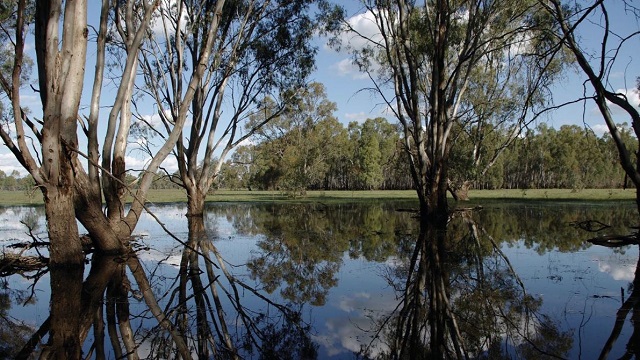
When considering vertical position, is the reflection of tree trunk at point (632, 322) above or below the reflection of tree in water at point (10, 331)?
above

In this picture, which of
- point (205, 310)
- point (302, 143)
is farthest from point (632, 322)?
point (302, 143)

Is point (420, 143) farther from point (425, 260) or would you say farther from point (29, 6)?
point (29, 6)

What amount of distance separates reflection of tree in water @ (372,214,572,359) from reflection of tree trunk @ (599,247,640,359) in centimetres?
26

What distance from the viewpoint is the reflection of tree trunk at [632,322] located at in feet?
10.2

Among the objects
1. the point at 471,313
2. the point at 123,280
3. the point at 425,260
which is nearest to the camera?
the point at 471,313

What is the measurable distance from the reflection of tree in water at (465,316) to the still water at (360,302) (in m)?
0.02

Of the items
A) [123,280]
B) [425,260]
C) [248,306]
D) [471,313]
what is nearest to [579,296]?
[471,313]

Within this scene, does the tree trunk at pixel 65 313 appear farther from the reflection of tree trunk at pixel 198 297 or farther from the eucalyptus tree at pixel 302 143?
the eucalyptus tree at pixel 302 143

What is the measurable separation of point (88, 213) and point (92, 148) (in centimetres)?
146

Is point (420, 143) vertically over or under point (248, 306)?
over

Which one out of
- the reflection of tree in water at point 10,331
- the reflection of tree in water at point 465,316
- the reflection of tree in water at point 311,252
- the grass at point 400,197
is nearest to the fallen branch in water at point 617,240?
the reflection of tree in water at point 465,316

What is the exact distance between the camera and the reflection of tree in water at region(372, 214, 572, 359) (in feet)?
10.7

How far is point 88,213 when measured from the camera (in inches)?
294

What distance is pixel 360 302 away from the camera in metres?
4.84
